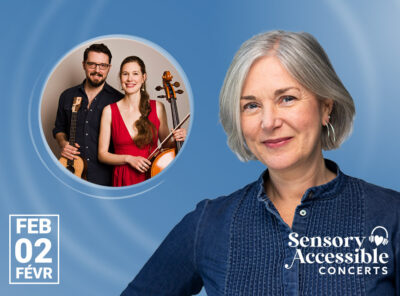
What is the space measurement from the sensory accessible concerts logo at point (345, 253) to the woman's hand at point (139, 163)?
1163mm

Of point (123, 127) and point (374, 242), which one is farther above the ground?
point (123, 127)

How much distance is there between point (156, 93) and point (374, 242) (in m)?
1.36

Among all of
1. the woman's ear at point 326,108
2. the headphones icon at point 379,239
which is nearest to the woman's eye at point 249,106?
the woman's ear at point 326,108

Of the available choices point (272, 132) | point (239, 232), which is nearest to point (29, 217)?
point (239, 232)

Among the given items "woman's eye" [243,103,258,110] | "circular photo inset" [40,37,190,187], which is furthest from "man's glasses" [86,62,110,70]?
"woman's eye" [243,103,258,110]

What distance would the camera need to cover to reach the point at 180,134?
2.57m

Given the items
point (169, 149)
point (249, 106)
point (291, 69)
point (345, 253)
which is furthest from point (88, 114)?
point (345, 253)

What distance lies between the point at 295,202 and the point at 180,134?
1.04 metres

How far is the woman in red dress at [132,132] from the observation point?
102 inches

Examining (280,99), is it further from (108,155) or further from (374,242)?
(108,155)

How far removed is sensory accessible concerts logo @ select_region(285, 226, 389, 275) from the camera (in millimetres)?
1475

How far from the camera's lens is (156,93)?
2.60 meters

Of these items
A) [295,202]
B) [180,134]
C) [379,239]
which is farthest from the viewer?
[180,134]

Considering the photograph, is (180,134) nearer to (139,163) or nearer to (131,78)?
(139,163)
